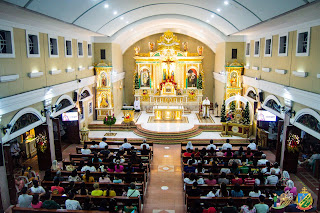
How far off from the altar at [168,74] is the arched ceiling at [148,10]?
515 centimetres

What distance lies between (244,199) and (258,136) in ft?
29.6

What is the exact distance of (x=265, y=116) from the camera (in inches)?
628

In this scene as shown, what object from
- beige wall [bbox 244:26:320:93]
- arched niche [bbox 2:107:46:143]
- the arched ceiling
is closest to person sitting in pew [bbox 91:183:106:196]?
arched niche [bbox 2:107:46:143]

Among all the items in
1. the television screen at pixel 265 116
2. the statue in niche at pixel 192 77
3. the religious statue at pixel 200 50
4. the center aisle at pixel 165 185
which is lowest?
the center aisle at pixel 165 185

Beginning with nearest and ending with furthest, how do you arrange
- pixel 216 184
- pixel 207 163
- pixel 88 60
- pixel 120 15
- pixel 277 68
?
pixel 216 184 → pixel 207 163 → pixel 277 68 → pixel 120 15 → pixel 88 60

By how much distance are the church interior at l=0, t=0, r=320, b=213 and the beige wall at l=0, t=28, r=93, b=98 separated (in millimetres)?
52

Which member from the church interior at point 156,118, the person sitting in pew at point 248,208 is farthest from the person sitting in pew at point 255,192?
the person sitting in pew at point 248,208

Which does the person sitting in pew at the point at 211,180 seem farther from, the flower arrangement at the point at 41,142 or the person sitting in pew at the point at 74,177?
the flower arrangement at the point at 41,142

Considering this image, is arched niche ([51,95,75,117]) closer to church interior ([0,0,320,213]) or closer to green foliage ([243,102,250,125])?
church interior ([0,0,320,213])

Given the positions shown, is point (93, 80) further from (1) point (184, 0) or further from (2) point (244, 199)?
(2) point (244, 199)

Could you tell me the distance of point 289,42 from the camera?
13078 mm

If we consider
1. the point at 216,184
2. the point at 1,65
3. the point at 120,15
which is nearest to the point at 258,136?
the point at 216,184

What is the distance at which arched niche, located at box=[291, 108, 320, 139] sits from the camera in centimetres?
1046

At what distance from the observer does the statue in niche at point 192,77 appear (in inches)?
1029
